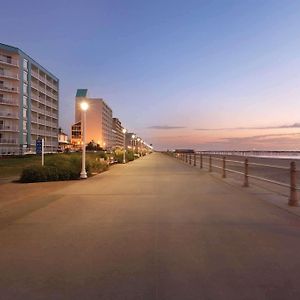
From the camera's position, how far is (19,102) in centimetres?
8350

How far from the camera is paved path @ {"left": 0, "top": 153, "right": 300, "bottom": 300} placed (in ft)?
15.8

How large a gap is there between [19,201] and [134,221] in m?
5.18

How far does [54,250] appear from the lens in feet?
21.6

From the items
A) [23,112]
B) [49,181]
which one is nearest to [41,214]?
[49,181]

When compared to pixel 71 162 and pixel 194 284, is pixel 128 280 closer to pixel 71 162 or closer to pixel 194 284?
pixel 194 284

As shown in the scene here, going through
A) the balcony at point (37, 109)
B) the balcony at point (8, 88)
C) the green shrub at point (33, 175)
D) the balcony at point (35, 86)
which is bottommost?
the green shrub at point (33, 175)

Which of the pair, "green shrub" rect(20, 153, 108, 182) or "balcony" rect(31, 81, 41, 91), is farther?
"balcony" rect(31, 81, 41, 91)

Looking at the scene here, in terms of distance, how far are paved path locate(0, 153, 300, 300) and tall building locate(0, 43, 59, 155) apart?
233ft

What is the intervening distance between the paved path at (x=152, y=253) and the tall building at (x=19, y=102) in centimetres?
7107

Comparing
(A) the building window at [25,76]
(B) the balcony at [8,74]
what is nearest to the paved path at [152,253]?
(B) the balcony at [8,74]

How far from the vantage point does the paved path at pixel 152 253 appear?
4.82 meters

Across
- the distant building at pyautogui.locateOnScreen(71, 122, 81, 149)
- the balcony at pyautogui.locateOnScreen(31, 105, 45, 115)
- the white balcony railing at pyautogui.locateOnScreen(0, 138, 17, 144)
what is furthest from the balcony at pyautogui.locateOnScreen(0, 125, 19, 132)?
the distant building at pyautogui.locateOnScreen(71, 122, 81, 149)

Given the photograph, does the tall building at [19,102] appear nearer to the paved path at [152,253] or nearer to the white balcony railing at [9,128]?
the white balcony railing at [9,128]

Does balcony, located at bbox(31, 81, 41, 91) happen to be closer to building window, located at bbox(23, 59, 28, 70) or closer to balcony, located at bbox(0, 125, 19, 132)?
building window, located at bbox(23, 59, 28, 70)
